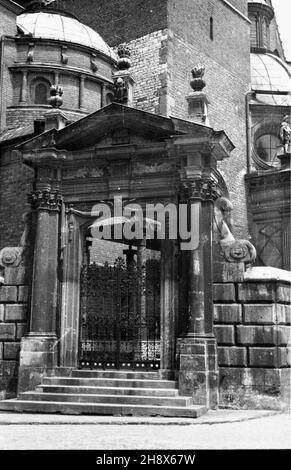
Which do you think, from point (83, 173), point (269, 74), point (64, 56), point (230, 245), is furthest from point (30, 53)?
point (230, 245)

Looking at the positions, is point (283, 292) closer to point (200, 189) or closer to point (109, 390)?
point (200, 189)

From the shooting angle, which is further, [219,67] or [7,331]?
[219,67]

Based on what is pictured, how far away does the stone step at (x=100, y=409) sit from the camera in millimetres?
10922

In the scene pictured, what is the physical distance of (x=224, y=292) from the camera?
1241 centimetres

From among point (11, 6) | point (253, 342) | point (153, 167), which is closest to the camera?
point (253, 342)

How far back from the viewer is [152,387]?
1191cm

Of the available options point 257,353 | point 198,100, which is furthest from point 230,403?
point 198,100

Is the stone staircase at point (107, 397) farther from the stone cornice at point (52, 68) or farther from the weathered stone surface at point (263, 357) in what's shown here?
the stone cornice at point (52, 68)

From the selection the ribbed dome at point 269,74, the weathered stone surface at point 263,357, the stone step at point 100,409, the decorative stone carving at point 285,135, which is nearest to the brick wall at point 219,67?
the decorative stone carving at point 285,135

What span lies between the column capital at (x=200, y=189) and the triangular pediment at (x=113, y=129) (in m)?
0.91

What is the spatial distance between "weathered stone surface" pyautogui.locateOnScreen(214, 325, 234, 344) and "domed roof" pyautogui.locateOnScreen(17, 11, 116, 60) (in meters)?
17.2

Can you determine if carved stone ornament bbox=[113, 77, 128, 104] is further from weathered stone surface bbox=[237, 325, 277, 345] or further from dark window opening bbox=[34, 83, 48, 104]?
dark window opening bbox=[34, 83, 48, 104]

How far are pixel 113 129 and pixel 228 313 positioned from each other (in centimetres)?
420
